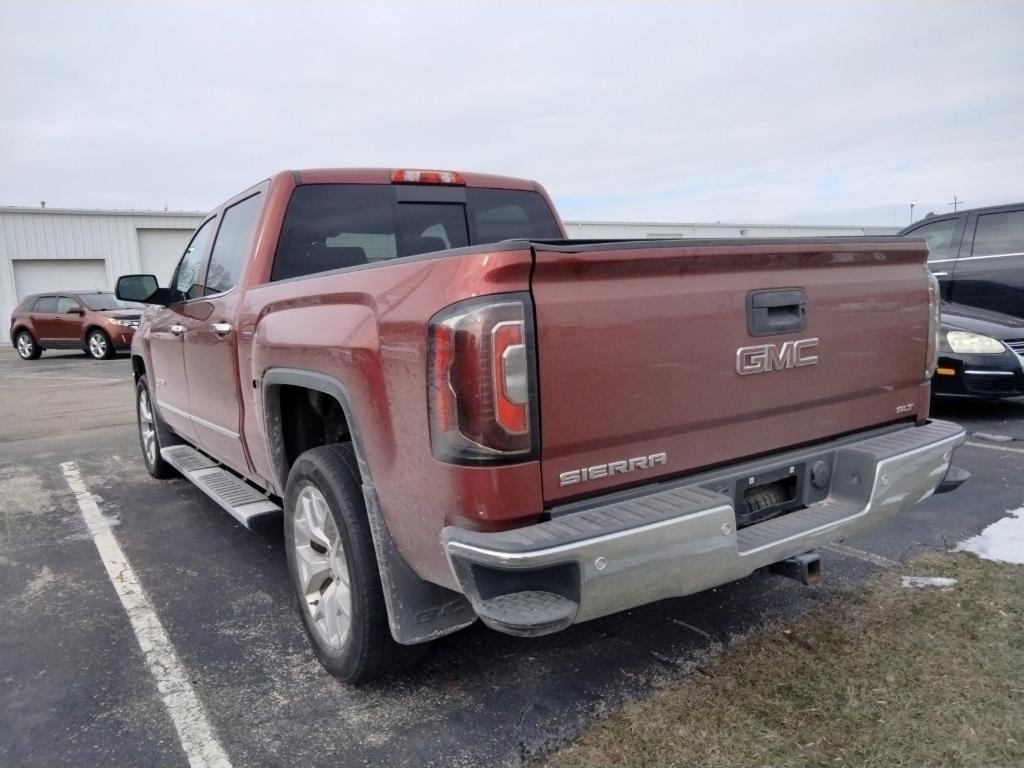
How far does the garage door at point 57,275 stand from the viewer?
2633 centimetres

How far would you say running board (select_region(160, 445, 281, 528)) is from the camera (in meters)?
3.52

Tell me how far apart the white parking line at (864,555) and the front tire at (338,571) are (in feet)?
7.52

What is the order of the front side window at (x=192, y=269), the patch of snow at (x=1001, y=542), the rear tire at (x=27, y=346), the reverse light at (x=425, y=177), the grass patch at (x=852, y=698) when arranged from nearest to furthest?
1. the grass patch at (x=852, y=698)
2. the patch of snow at (x=1001, y=542)
3. the reverse light at (x=425, y=177)
4. the front side window at (x=192, y=269)
5. the rear tire at (x=27, y=346)

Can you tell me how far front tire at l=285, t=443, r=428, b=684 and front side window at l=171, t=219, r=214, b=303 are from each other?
6.54 ft

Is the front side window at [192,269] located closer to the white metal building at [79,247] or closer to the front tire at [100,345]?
the front tire at [100,345]

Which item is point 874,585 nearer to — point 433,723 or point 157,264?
point 433,723

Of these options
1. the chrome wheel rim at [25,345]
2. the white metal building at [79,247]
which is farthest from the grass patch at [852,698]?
the white metal building at [79,247]

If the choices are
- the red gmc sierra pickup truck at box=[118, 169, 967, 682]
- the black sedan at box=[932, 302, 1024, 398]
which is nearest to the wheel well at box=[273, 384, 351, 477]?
the red gmc sierra pickup truck at box=[118, 169, 967, 682]

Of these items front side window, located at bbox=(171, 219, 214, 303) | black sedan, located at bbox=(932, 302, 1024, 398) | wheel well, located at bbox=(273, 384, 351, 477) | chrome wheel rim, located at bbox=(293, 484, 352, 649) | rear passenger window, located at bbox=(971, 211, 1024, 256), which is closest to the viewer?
chrome wheel rim, located at bbox=(293, 484, 352, 649)

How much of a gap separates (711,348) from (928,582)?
198 centimetres

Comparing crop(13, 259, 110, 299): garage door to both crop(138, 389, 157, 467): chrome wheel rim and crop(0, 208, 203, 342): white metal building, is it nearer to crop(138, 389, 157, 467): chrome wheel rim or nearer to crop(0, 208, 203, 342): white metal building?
crop(0, 208, 203, 342): white metal building

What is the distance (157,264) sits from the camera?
1124 inches

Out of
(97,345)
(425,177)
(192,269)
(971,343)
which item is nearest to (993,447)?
(971,343)

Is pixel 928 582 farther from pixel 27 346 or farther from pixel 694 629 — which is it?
pixel 27 346
